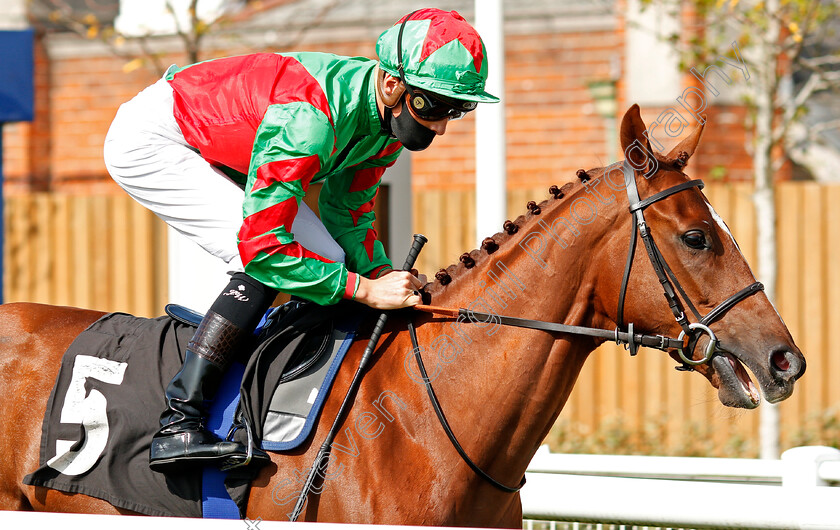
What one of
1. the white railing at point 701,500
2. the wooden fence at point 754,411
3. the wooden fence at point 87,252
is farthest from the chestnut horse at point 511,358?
the wooden fence at point 87,252

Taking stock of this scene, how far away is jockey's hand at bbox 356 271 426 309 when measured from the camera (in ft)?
9.11

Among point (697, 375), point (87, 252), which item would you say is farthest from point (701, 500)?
point (87, 252)

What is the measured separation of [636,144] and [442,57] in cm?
65

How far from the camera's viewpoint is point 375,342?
9.18 feet

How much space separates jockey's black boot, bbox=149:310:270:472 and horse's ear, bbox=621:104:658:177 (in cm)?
131

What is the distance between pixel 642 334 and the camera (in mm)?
2688

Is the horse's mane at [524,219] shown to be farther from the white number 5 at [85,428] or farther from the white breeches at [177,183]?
the white number 5 at [85,428]

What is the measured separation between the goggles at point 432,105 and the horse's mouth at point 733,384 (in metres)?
1.07

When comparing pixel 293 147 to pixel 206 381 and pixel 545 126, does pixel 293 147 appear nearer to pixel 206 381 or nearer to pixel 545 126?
pixel 206 381

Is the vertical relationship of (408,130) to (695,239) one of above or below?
above

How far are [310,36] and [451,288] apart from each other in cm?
799

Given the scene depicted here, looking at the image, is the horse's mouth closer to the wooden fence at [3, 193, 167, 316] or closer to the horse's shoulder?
the horse's shoulder

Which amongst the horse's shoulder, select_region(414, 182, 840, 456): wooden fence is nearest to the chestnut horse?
the horse's shoulder

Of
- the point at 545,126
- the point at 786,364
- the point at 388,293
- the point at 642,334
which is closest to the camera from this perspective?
the point at 786,364
